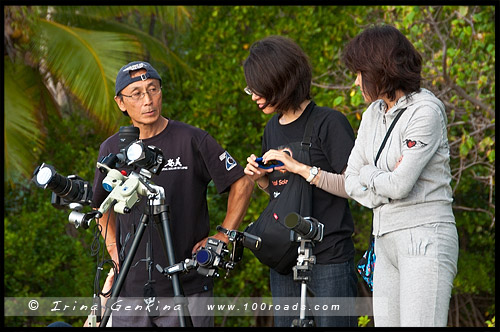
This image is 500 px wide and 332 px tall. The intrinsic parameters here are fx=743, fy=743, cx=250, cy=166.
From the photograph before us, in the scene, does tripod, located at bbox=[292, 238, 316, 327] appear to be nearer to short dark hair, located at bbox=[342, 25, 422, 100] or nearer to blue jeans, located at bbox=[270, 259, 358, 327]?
blue jeans, located at bbox=[270, 259, 358, 327]

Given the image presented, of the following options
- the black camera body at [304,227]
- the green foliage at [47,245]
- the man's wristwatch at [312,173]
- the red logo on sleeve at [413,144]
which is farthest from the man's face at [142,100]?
the green foliage at [47,245]

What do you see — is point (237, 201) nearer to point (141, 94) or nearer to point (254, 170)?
point (254, 170)

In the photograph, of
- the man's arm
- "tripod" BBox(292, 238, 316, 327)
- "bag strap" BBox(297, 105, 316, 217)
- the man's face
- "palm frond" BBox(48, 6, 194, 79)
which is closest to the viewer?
"tripod" BBox(292, 238, 316, 327)

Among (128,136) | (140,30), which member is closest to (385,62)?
(128,136)

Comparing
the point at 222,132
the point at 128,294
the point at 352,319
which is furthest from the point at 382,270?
the point at 222,132

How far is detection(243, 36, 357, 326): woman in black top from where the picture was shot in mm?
A: 3809

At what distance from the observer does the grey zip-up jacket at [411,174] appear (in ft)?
11.0

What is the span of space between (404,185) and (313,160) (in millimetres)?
705

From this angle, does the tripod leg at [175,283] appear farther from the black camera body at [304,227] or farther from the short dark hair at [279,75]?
the short dark hair at [279,75]

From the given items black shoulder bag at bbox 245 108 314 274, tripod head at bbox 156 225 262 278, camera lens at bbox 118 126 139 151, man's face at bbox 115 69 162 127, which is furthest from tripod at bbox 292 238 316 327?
man's face at bbox 115 69 162 127

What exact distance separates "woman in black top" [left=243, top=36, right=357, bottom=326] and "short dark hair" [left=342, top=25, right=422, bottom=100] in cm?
45

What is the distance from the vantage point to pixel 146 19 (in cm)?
1054

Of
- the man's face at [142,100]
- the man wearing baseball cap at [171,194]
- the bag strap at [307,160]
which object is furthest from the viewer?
the man's face at [142,100]

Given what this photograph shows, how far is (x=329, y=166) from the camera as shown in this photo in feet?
13.0
